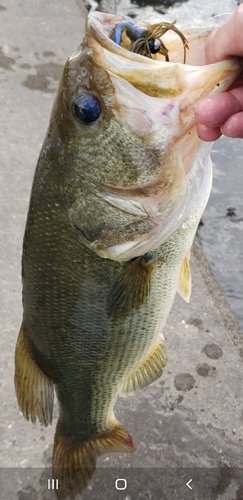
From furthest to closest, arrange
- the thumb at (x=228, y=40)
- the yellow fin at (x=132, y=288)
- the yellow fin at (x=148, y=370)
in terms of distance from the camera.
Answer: the yellow fin at (x=148, y=370)
the yellow fin at (x=132, y=288)
the thumb at (x=228, y=40)

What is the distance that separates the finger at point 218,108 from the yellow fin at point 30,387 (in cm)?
89

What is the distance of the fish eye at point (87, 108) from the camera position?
47.6 inches

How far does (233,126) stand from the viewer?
3.81ft

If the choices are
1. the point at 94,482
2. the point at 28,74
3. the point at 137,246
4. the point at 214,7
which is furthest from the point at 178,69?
the point at 214,7

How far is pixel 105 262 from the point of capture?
1414 mm

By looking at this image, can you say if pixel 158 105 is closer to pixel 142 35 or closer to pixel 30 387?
pixel 142 35

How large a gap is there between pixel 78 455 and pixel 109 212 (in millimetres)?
984

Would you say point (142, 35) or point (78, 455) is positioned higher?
point (142, 35)

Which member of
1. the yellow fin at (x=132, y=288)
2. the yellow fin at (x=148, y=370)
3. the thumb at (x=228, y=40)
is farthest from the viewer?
the yellow fin at (x=148, y=370)

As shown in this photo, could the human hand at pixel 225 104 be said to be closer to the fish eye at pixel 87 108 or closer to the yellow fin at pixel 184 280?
the fish eye at pixel 87 108

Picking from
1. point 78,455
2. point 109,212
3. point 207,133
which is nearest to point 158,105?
point 207,133

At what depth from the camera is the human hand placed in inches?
44.9

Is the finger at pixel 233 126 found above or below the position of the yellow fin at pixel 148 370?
above

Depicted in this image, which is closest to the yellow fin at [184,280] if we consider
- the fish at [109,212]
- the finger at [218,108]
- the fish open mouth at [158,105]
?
the fish at [109,212]
